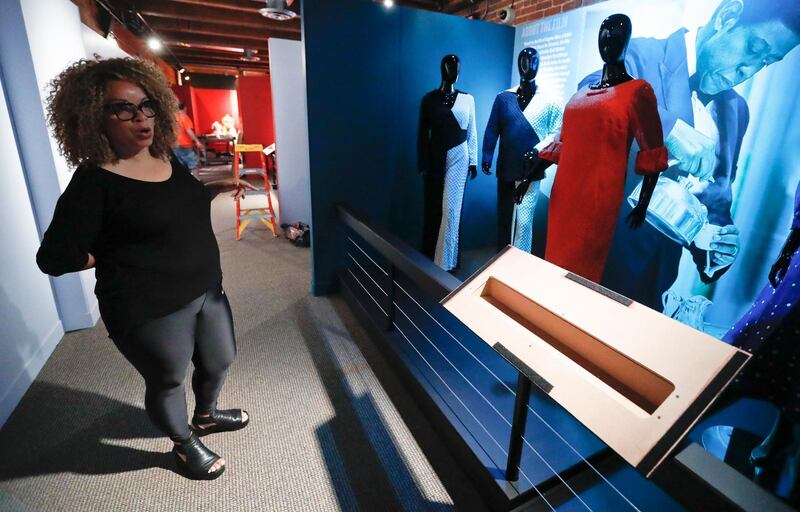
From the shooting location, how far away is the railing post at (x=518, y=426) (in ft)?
4.05

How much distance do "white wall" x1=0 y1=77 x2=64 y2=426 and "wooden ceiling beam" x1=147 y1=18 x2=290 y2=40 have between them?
532cm

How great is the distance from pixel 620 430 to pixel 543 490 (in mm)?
887

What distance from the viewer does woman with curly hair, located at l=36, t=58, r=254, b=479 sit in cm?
115

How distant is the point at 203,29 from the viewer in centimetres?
661

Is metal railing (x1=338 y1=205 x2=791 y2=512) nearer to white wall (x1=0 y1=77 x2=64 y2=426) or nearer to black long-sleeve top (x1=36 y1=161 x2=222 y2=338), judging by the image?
black long-sleeve top (x1=36 y1=161 x2=222 y2=338)

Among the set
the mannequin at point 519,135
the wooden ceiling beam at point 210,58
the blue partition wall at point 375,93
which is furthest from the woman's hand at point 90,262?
the wooden ceiling beam at point 210,58

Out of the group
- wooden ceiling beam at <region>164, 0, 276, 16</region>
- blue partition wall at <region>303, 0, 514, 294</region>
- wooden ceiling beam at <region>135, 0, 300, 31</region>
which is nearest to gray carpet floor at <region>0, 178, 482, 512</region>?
blue partition wall at <region>303, 0, 514, 294</region>

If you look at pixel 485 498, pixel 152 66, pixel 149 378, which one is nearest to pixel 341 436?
pixel 485 498

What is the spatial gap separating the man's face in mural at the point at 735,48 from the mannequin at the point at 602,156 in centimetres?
27

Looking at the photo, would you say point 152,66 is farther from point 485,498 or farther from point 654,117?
point 654,117

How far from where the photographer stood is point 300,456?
177 centimetres

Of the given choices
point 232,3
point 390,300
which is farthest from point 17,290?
point 232,3

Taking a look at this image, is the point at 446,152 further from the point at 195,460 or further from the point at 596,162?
the point at 195,460

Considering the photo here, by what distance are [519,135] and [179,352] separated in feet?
9.28
